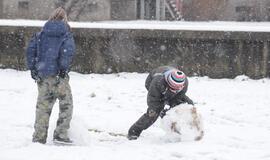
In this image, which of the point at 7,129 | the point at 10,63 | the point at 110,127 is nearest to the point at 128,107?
the point at 110,127

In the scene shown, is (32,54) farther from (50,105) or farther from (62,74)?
(50,105)

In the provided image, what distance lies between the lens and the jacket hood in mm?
6406

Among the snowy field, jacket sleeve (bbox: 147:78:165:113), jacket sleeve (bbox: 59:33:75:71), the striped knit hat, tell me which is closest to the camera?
the snowy field

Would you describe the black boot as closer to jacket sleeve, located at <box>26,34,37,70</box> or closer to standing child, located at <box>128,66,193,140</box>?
standing child, located at <box>128,66,193,140</box>

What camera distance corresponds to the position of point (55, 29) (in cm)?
641

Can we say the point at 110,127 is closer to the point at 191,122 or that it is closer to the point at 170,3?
the point at 191,122

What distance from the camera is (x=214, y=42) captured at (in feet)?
40.9

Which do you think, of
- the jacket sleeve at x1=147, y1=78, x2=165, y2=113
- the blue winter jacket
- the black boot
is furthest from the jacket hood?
the black boot

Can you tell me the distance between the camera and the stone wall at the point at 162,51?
1233 cm

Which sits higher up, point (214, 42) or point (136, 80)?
point (214, 42)

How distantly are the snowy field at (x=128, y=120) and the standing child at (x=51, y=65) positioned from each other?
29cm

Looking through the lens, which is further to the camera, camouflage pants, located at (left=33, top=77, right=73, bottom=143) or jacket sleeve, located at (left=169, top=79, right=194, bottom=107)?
jacket sleeve, located at (left=169, top=79, right=194, bottom=107)

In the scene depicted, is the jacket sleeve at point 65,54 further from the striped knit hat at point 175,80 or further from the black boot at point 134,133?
the black boot at point 134,133

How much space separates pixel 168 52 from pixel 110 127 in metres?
4.99
